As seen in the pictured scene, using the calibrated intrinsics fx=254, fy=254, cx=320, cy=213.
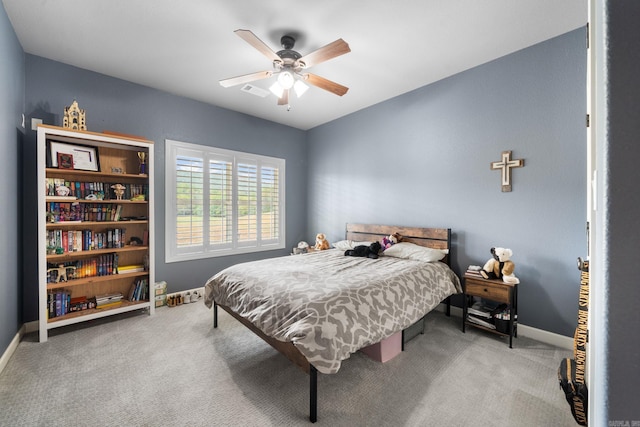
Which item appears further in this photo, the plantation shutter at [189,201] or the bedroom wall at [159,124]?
the plantation shutter at [189,201]

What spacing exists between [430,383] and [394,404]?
0.39m

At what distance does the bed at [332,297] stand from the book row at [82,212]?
157 centimetres

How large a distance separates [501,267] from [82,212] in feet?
14.6

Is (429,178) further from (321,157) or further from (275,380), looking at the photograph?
(275,380)

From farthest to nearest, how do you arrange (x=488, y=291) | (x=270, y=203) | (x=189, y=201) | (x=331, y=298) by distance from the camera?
(x=270, y=203) → (x=189, y=201) → (x=488, y=291) → (x=331, y=298)

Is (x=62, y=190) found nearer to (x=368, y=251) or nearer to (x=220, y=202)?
(x=220, y=202)

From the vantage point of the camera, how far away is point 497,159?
2.77 meters

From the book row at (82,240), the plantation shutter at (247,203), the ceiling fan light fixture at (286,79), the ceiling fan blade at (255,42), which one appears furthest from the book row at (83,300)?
the ceiling fan blade at (255,42)

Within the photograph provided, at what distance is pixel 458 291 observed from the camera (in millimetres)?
2854

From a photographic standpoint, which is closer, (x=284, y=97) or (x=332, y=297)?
(x=332, y=297)

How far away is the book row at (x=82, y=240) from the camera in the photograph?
2.61m

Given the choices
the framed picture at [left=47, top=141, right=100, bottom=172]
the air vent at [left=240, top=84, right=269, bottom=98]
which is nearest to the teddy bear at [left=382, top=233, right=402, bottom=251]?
the air vent at [left=240, top=84, right=269, bottom=98]

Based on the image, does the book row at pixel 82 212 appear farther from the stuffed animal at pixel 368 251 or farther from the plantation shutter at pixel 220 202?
the stuffed animal at pixel 368 251

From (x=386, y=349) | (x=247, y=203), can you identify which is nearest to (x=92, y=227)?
(x=247, y=203)
